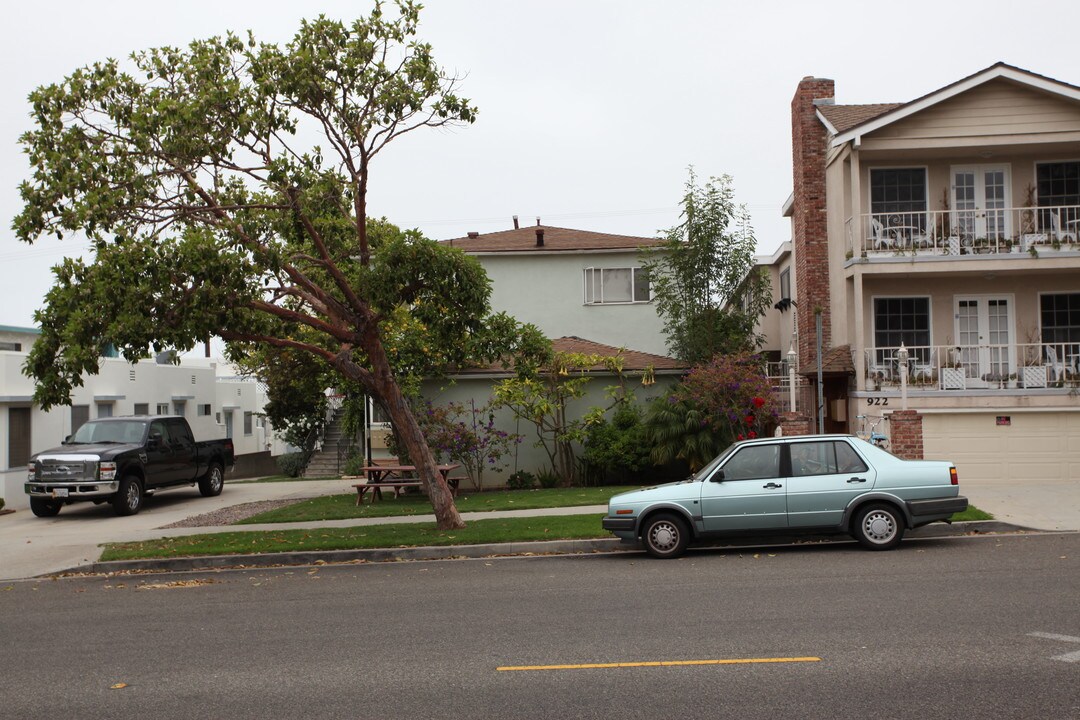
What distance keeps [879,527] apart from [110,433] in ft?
54.6

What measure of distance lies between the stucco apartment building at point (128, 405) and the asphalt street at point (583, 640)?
10.9m

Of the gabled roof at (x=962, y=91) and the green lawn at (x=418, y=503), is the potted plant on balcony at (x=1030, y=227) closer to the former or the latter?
the gabled roof at (x=962, y=91)

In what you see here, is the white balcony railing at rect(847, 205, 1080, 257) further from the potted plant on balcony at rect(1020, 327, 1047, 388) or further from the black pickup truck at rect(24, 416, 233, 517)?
the black pickup truck at rect(24, 416, 233, 517)

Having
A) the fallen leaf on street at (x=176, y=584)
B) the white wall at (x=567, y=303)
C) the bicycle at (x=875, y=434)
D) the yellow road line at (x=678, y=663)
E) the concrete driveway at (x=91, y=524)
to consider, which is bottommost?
the fallen leaf on street at (x=176, y=584)

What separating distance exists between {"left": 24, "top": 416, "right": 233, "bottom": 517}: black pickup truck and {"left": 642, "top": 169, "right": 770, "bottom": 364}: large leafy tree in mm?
12248

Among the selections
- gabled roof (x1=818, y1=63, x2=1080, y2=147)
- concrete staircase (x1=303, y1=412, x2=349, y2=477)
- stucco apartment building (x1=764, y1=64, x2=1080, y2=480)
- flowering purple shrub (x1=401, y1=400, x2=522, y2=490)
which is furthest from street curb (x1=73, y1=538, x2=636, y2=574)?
concrete staircase (x1=303, y1=412, x2=349, y2=477)

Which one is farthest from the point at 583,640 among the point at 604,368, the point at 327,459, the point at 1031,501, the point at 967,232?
the point at 327,459

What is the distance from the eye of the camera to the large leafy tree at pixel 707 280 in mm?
25891

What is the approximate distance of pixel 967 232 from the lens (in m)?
23.2

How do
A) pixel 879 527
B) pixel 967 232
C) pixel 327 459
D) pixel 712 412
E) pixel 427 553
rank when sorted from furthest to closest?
pixel 327 459 < pixel 967 232 < pixel 712 412 < pixel 427 553 < pixel 879 527

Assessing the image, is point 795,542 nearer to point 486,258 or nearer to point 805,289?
point 805,289

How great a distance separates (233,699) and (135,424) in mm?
17110

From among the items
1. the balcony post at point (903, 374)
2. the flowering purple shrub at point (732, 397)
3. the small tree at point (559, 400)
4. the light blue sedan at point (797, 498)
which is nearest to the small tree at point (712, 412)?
the flowering purple shrub at point (732, 397)

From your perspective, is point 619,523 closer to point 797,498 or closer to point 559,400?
point 797,498
